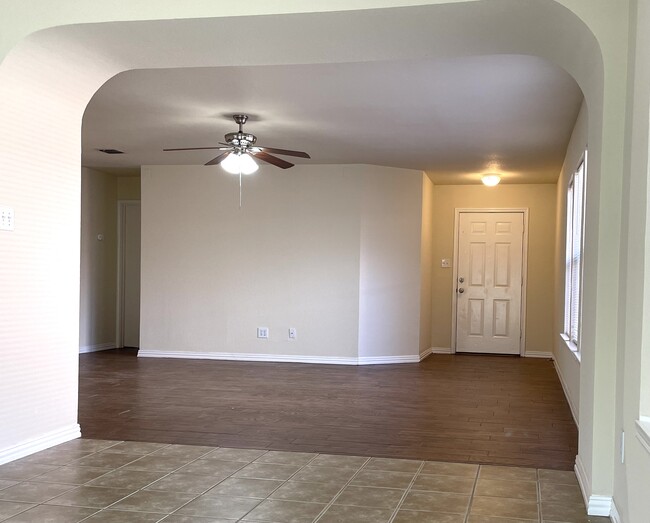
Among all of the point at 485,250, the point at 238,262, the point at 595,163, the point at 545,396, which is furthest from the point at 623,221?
the point at 485,250

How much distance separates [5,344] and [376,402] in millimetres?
3029

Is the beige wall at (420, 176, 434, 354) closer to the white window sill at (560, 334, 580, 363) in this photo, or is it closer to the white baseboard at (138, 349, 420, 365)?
the white baseboard at (138, 349, 420, 365)

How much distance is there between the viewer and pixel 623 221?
9.09ft

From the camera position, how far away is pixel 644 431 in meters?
2.11

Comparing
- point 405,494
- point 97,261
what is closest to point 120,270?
point 97,261

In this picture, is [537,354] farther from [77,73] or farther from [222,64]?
[77,73]

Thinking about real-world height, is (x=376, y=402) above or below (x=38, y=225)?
below

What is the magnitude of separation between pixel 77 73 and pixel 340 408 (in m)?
3.09

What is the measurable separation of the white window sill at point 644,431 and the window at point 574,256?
9.05 ft

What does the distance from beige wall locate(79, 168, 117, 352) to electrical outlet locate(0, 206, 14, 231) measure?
17.4 feet

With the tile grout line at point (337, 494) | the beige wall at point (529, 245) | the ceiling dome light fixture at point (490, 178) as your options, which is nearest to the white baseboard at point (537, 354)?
the beige wall at point (529, 245)

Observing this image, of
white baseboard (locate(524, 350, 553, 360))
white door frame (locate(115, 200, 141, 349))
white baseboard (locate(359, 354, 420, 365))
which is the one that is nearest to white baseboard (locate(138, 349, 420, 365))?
white baseboard (locate(359, 354, 420, 365))

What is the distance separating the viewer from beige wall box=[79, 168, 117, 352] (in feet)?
28.6

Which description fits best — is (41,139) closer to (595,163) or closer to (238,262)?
(595,163)
